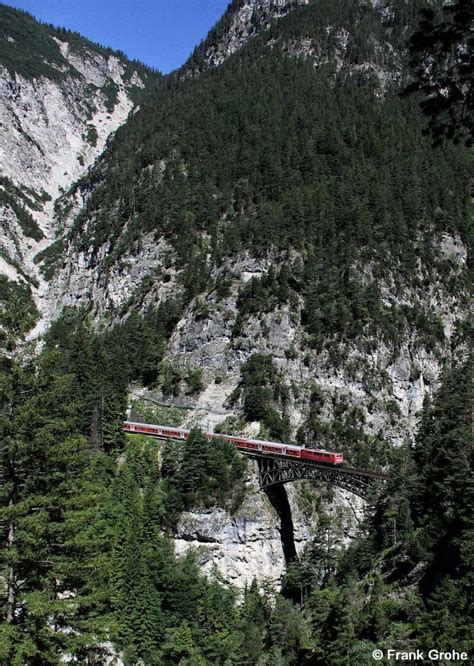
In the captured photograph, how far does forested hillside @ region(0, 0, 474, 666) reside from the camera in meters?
15.4

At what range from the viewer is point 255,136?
104 m

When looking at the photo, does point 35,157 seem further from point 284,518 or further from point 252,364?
point 284,518

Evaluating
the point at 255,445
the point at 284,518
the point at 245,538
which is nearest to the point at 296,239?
the point at 255,445

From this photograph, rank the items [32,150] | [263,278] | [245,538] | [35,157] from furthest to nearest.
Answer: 1. [35,157]
2. [32,150]
3. [263,278]
4. [245,538]

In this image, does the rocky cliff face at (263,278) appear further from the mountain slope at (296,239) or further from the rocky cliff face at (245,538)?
the mountain slope at (296,239)

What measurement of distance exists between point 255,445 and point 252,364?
581 inches

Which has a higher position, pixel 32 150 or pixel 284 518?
pixel 32 150

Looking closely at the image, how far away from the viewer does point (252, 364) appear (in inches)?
2766

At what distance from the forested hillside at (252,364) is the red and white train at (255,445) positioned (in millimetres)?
1724

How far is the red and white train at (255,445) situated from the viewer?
5288cm

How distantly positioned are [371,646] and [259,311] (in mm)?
52163

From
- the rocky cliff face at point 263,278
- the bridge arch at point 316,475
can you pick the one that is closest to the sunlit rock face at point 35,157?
the rocky cliff face at point 263,278

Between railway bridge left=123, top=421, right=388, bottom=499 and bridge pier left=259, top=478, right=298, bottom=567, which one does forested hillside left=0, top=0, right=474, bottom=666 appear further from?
railway bridge left=123, top=421, right=388, bottom=499

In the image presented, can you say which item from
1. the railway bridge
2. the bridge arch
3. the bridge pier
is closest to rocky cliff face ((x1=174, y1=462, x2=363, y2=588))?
the bridge pier
